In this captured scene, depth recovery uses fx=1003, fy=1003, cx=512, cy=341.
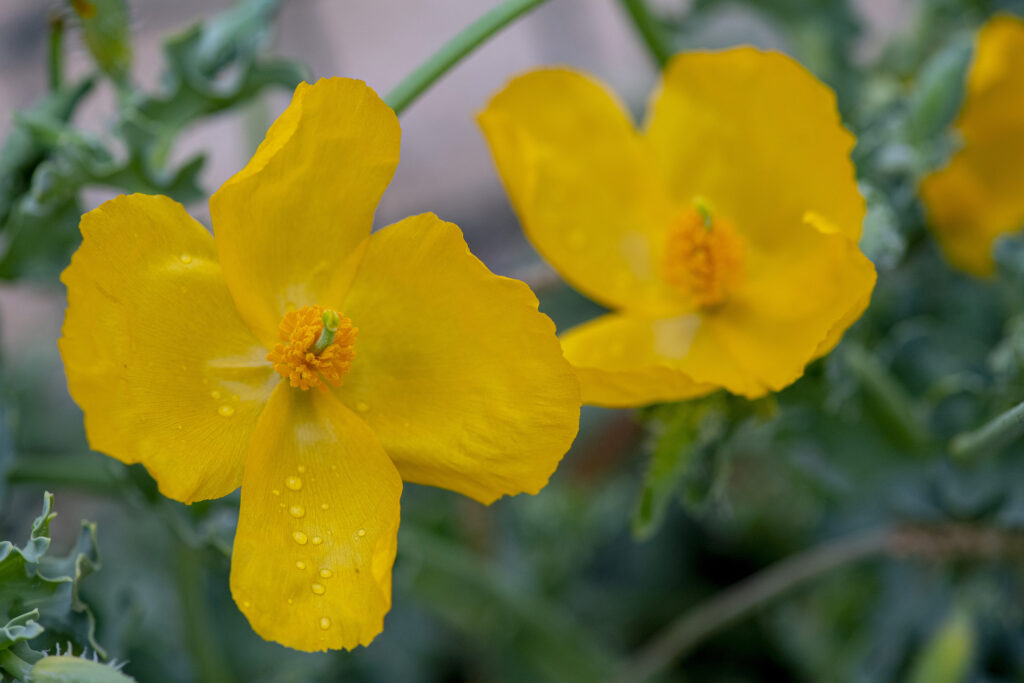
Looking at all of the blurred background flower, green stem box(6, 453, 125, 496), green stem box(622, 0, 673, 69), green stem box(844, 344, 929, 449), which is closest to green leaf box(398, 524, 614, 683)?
the blurred background flower

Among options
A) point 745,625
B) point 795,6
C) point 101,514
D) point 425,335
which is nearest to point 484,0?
point 795,6

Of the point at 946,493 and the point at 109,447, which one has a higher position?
the point at 109,447

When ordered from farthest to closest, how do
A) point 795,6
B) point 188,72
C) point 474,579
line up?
point 795,6
point 474,579
point 188,72

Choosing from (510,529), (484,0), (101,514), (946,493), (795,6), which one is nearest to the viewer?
(946,493)

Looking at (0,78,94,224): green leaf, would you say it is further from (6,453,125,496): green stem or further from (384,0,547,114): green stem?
(384,0,547,114): green stem

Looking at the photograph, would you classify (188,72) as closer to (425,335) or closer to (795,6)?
(425,335)

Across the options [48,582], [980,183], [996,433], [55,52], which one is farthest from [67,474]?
[980,183]

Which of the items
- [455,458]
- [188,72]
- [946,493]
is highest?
[188,72]
